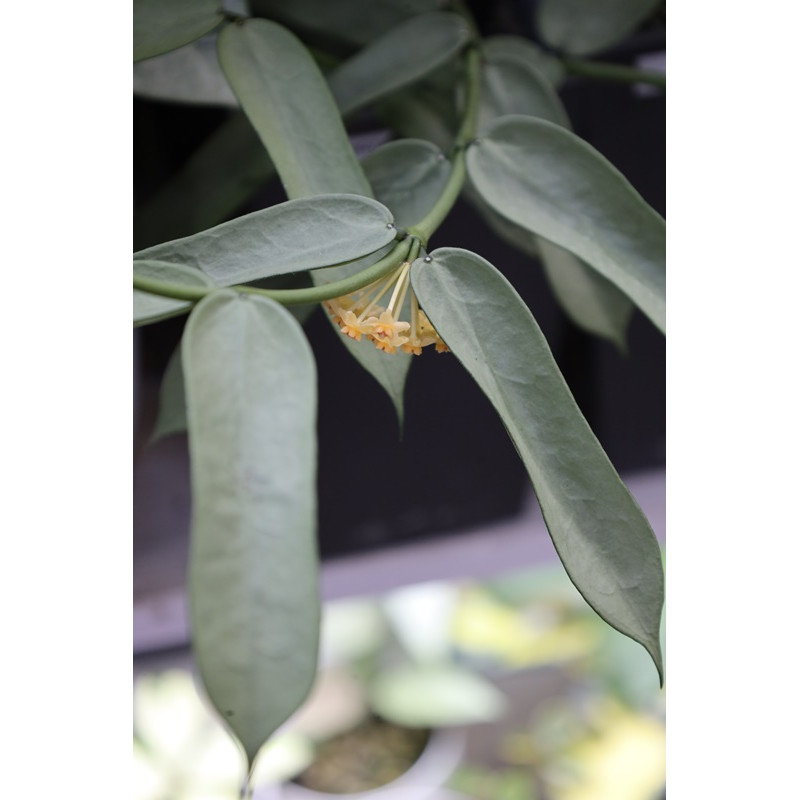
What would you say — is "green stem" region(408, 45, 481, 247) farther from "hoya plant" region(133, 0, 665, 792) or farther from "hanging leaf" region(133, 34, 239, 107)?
"hanging leaf" region(133, 34, 239, 107)

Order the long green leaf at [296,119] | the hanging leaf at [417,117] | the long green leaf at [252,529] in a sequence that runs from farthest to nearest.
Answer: the hanging leaf at [417,117]
the long green leaf at [296,119]
the long green leaf at [252,529]

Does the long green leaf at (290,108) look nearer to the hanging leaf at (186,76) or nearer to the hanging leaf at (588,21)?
the hanging leaf at (186,76)

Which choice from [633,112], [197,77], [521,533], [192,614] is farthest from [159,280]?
[521,533]

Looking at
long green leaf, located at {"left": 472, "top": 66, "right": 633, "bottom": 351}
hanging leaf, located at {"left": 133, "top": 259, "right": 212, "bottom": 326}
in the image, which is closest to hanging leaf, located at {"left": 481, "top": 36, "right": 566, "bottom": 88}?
long green leaf, located at {"left": 472, "top": 66, "right": 633, "bottom": 351}

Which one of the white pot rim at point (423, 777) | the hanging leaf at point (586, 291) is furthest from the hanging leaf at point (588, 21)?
the white pot rim at point (423, 777)

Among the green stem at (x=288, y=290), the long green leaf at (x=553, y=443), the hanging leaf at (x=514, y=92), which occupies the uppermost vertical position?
the green stem at (x=288, y=290)

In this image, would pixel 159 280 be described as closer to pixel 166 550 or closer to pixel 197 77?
pixel 197 77

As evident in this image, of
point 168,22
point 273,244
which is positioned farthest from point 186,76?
point 273,244
